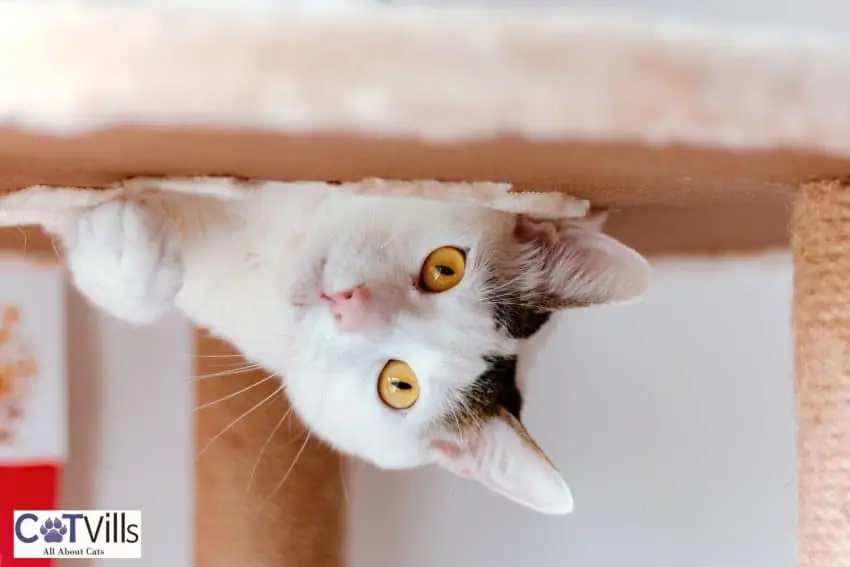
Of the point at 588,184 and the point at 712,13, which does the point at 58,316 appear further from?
the point at 712,13

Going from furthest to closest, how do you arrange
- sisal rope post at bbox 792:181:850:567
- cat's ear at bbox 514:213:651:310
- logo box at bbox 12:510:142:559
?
logo box at bbox 12:510:142:559 → cat's ear at bbox 514:213:651:310 → sisal rope post at bbox 792:181:850:567

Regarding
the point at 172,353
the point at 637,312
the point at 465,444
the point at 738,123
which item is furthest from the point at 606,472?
the point at 738,123

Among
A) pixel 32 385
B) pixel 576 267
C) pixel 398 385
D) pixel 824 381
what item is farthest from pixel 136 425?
pixel 824 381

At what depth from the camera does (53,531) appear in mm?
1137

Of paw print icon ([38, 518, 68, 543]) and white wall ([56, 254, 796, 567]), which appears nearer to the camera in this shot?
paw print icon ([38, 518, 68, 543])

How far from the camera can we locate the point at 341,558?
1312mm

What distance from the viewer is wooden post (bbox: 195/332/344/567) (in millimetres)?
1180

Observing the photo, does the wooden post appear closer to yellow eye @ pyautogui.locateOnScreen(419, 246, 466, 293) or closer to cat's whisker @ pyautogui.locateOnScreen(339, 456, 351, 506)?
cat's whisker @ pyautogui.locateOnScreen(339, 456, 351, 506)

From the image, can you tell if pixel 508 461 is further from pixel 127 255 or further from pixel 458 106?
pixel 458 106

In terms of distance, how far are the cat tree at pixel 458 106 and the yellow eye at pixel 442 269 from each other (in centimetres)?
15

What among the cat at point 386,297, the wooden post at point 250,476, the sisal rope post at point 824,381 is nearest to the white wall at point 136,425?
the wooden post at point 250,476

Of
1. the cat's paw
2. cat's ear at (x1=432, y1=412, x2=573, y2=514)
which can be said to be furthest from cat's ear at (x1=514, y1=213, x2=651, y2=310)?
the cat's paw

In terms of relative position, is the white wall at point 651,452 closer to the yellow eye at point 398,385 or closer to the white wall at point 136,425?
the white wall at point 136,425

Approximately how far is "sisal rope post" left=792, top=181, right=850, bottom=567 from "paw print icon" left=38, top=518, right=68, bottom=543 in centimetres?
89
